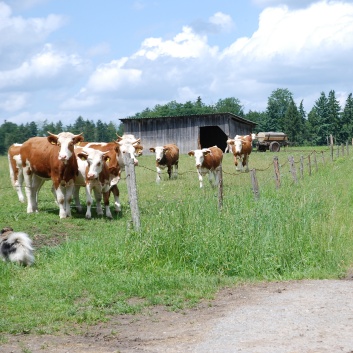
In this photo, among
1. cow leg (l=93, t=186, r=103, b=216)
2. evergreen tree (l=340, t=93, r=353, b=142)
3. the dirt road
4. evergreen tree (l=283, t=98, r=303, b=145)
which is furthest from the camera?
evergreen tree (l=340, t=93, r=353, b=142)

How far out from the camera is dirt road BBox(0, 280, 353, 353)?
673 cm

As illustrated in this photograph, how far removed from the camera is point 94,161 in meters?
16.0

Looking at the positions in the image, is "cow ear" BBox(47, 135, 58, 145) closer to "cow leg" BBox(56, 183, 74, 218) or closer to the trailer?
"cow leg" BBox(56, 183, 74, 218)

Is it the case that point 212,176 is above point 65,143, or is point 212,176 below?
below

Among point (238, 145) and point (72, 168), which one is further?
point (238, 145)

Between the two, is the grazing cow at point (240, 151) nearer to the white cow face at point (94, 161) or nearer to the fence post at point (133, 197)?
the white cow face at point (94, 161)

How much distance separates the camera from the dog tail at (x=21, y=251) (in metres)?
10.5

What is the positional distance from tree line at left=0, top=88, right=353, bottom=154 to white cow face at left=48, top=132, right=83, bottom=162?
264 feet

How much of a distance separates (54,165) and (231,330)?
9.71 meters

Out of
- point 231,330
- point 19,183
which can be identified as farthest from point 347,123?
point 231,330

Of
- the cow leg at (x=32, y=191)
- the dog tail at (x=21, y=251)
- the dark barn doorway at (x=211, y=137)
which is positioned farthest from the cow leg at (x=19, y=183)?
the dark barn doorway at (x=211, y=137)

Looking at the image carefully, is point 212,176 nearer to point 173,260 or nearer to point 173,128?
point 173,260

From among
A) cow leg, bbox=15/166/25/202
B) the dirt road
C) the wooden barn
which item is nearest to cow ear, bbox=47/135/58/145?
cow leg, bbox=15/166/25/202

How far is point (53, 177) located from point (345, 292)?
9.00 m
